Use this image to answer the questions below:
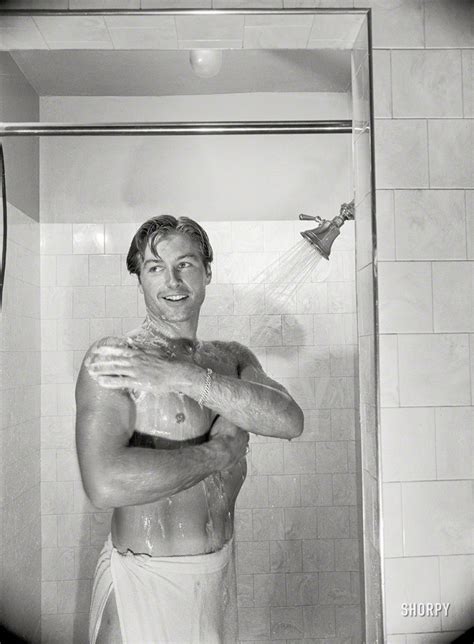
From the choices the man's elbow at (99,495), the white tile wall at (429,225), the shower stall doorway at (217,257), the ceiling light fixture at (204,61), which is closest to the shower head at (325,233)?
the shower stall doorway at (217,257)

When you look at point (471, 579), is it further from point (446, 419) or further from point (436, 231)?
point (436, 231)

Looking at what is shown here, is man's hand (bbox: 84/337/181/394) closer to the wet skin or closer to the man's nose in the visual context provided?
the wet skin

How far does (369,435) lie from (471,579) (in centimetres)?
31

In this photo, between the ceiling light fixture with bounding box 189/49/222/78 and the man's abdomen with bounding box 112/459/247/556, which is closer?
the man's abdomen with bounding box 112/459/247/556

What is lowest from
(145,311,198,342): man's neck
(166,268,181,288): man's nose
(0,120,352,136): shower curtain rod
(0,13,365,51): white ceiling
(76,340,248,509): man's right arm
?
(76,340,248,509): man's right arm

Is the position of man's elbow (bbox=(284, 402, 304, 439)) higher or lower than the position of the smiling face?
lower

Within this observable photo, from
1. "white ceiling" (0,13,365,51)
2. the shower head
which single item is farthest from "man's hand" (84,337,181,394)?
"white ceiling" (0,13,365,51)

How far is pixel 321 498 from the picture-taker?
1.14 metres

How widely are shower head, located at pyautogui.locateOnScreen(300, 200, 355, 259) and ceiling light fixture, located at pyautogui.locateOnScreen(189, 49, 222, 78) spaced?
1.13 feet

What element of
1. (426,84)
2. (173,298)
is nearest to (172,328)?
(173,298)

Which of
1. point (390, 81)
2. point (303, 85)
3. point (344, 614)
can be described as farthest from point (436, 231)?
point (344, 614)

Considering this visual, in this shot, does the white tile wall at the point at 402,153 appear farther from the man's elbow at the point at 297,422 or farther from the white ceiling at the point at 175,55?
the man's elbow at the point at 297,422

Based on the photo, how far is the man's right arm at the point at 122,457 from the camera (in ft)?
3.43

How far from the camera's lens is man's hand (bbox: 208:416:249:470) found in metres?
1.10
